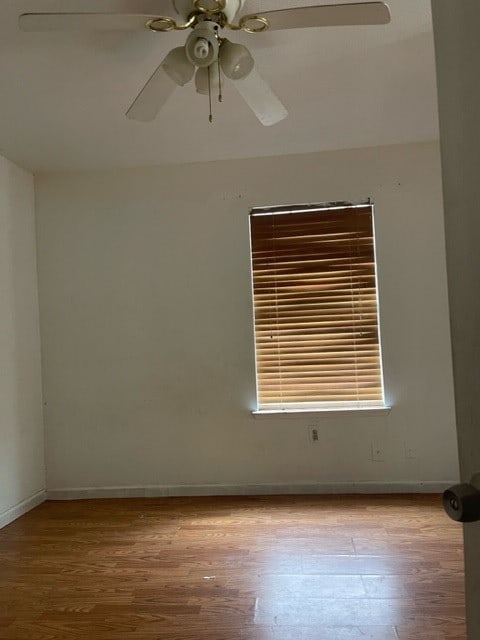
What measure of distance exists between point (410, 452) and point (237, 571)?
1.75m

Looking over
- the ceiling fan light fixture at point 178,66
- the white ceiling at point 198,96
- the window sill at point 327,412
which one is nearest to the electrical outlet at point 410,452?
the window sill at point 327,412

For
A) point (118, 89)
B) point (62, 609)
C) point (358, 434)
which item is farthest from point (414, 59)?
point (62, 609)

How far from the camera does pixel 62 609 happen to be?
2.23m

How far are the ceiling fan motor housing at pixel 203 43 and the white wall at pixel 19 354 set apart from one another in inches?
89.1

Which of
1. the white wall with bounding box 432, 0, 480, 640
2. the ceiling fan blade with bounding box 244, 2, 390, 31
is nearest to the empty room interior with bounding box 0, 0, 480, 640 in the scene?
the ceiling fan blade with bounding box 244, 2, 390, 31

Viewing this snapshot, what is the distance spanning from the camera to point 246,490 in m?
3.79

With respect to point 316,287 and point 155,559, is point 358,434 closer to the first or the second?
point 316,287

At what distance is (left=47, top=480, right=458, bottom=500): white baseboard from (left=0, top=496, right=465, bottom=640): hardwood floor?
12 cm

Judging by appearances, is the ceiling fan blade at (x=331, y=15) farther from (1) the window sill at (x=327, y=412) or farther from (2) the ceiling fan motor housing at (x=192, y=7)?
(1) the window sill at (x=327, y=412)

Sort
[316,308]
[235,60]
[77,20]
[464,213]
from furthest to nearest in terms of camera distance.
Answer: [316,308] → [235,60] → [77,20] → [464,213]

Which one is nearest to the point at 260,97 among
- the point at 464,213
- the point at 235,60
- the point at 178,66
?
the point at 235,60

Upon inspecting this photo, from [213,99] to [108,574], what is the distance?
2.59 meters

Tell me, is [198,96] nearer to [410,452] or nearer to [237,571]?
[237,571]

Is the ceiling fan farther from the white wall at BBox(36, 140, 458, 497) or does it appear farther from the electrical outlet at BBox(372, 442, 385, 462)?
the electrical outlet at BBox(372, 442, 385, 462)
